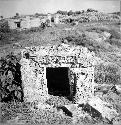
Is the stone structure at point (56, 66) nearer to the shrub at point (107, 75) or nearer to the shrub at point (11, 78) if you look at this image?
the shrub at point (11, 78)

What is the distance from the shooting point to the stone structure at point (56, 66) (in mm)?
8008

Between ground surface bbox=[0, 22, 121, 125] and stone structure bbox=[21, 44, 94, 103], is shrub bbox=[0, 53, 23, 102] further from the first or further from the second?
ground surface bbox=[0, 22, 121, 125]

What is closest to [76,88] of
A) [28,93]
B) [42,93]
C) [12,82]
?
[42,93]

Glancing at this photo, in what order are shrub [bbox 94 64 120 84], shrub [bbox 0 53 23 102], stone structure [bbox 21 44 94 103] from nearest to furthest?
1. stone structure [bbox 21 44 94 103]
2. shrub [bbox 0 53 23 102]
3. shrub [bbox 94 64 120 84]

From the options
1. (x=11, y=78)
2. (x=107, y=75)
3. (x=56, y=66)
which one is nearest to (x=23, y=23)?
(x=107, y=75)

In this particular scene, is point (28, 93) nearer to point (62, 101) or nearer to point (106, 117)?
point (62, 101)

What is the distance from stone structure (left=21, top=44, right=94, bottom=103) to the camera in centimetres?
801

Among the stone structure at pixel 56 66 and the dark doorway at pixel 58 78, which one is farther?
the dark doorway at pixel 58 78

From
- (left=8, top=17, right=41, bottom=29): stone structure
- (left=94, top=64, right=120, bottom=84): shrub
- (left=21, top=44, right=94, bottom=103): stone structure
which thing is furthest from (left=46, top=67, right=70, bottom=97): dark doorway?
(left=8, top=17, right=41, bottom=29): stone structure

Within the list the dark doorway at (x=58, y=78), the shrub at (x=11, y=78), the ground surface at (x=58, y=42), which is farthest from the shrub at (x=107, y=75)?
the shrub at (x=11, y=78)

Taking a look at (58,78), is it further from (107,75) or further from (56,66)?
(107,75)

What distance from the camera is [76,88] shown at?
27.2 ft

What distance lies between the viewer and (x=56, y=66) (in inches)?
320

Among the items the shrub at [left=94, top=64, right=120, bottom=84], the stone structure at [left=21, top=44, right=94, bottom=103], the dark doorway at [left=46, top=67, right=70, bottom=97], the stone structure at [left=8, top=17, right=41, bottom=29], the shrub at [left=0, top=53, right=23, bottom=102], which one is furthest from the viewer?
the stone structure at [left=8, top=17, right=41, bottom=29]
